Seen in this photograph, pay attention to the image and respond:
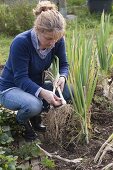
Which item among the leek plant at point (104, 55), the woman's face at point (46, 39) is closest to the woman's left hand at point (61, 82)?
the woman's face at point (46, 39)

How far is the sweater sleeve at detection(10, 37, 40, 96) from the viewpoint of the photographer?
3.36 metres

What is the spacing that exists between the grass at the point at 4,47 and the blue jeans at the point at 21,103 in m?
2.20

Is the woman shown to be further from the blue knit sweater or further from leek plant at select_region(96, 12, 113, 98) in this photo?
leek plant at select_region(96, 12, 113, 98)

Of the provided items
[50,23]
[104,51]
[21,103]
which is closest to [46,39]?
[50,23]

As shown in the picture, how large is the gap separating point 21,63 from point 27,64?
0.21 feet

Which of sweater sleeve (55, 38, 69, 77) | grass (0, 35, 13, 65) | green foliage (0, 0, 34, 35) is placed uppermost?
sweater sleeve (55, 38, 69, 77)

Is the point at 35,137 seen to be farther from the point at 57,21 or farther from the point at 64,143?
the point at 57,21

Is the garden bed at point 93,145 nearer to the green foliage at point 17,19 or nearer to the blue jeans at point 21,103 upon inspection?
A: the blue jeans at point 21,103

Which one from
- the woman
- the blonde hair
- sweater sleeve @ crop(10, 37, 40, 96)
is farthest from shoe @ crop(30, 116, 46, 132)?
the blonde hair

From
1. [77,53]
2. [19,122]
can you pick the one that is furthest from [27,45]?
[19,122]

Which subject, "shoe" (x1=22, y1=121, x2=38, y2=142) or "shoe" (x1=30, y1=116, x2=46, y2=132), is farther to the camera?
"shoe" (x1=30, y1=116, x2=46, y2=132)

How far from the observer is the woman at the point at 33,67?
10.7 feet

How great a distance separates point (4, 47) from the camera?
22.0 ft

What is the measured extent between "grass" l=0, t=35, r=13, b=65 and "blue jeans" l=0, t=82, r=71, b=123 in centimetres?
220
